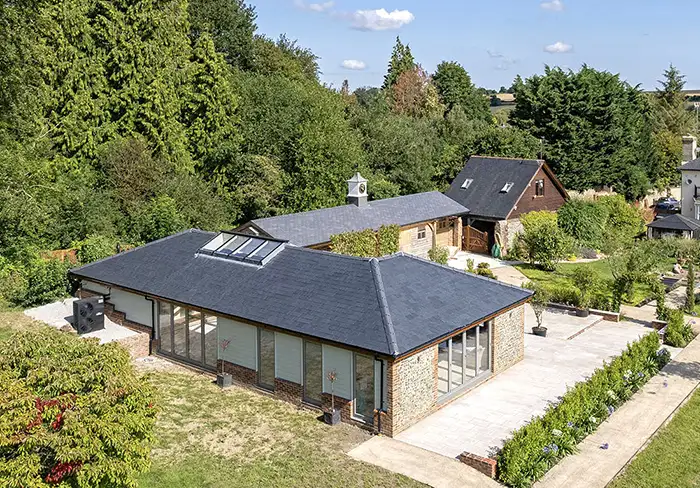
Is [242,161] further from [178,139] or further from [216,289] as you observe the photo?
[216,289]

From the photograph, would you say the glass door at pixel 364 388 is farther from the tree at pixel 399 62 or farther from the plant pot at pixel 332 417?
the tree at pixel 399 62

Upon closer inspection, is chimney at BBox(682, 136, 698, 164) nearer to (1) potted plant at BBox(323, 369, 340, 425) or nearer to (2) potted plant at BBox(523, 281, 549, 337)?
(2) potted plant at BBox(523, 281, 549, 337)

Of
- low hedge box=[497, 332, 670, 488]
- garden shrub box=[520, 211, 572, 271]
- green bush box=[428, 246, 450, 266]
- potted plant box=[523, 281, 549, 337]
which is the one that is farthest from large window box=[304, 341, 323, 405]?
garden shrub box=[520, 211, 572, 271]

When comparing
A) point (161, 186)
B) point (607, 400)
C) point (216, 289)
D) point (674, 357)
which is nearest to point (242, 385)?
point (216, 289)

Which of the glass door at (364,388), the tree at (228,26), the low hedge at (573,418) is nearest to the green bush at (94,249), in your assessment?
the glass door at (364,388)

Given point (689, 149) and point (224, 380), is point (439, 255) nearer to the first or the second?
point (224, 380)

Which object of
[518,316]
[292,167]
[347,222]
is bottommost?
[518,316]
